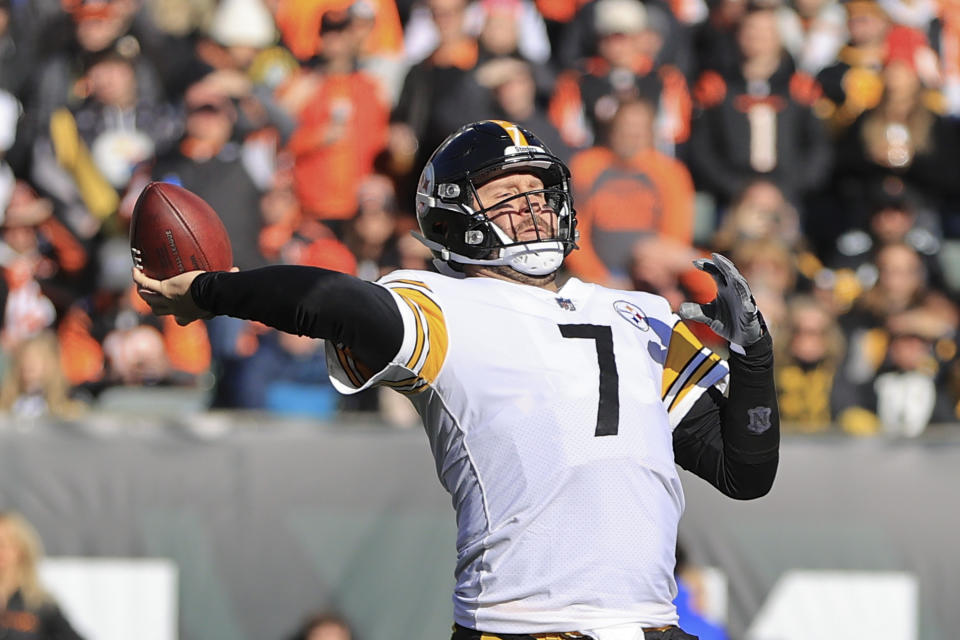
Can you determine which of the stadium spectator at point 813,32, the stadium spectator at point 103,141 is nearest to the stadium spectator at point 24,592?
the stadium spectator at point 103,141

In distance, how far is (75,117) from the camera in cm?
938

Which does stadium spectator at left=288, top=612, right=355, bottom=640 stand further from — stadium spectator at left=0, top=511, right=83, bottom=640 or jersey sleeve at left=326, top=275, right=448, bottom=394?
jersey sleeve at left=326, top=275, right=448, bottom=394

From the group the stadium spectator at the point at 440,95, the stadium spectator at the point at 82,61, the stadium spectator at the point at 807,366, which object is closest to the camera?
the stadium spectator at the point at 807,366

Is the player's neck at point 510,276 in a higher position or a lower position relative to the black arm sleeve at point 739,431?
higher

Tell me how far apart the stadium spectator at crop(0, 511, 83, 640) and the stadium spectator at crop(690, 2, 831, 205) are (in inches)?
179

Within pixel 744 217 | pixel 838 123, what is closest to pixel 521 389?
pixel 744 217

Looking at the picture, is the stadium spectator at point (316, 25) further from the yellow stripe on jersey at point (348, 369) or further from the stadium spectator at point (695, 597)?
the yellow stripe on jersey at point (348, 369)

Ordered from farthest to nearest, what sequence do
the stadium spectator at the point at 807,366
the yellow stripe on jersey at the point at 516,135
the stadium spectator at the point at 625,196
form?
the stadium spectator at the point at 625,196
the stadium spectator at the point at 807,366
the yellow stripe on jersey at the point at 516,135

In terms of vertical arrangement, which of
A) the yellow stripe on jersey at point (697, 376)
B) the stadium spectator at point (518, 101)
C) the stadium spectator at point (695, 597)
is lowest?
the stadium spectator at point (695, 597)

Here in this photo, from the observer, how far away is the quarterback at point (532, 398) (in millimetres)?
3213

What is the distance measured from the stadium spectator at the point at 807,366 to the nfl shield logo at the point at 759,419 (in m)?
3.57

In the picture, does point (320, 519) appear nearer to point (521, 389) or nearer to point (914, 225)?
point (521, 389)

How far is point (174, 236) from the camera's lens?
3.54m

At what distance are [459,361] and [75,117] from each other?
265 inches
